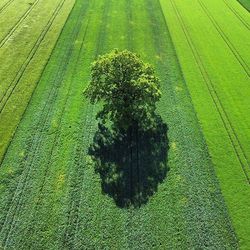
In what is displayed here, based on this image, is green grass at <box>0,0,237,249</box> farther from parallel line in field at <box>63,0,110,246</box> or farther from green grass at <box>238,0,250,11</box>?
green grass at <box>238,0,250,11</box>

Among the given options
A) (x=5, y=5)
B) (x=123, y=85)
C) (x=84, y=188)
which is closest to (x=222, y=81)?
(x=123, y=85)

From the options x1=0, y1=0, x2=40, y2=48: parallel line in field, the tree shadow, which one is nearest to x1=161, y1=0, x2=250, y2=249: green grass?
the tree shadow

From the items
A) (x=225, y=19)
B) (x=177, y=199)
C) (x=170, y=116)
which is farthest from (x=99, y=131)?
(x=225, y=19)

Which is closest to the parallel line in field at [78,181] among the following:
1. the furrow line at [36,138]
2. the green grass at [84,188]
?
the green grass at [84,188]

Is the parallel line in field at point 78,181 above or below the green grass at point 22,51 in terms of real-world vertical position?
below

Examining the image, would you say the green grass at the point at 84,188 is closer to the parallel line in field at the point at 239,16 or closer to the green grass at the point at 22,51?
the green grass at the point at 22,51

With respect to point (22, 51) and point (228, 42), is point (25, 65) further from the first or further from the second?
point (228, 42)

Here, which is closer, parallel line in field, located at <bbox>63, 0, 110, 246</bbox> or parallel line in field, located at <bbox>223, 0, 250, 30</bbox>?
parallel line in field, located at <bbox>63, 0, 110, 246</bbox>
